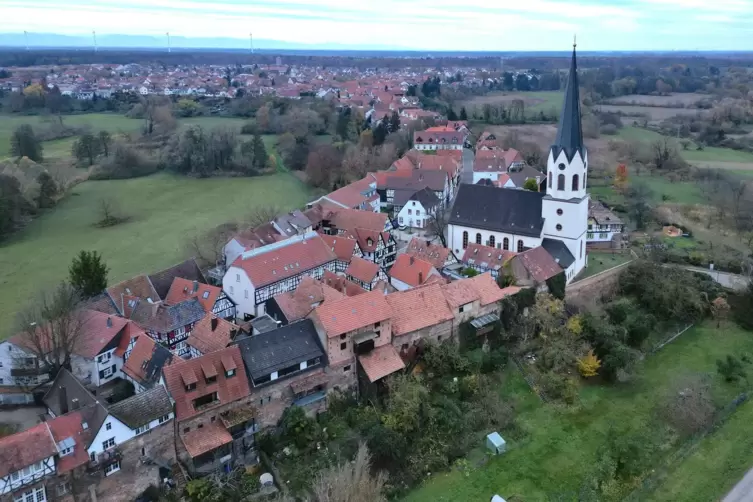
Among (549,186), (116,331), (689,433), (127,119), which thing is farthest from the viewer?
(127,119)

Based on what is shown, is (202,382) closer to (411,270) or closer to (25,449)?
(25,449)

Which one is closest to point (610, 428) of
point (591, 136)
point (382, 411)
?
point (382, 411)

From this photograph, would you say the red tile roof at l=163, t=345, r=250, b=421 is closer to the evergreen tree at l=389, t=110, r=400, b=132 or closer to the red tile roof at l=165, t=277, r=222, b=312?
the red tile roof at l=165, t=277, r=222, b=312

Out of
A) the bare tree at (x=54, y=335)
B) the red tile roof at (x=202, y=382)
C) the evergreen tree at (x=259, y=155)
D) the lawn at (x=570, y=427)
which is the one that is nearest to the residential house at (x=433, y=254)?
the lawn at (x=570, y=427)

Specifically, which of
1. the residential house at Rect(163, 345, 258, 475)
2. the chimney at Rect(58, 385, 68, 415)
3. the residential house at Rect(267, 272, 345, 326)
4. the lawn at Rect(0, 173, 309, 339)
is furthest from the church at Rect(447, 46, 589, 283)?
the chimney at Rect(58, 385, 68, 415)

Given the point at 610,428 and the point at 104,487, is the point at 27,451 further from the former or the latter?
the point at 610,428

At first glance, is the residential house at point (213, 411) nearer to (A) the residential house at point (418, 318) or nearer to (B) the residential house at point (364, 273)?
(A) the residential house at point (418, 318)
